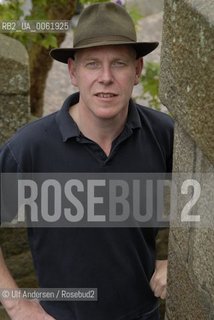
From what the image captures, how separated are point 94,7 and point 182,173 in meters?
1.11

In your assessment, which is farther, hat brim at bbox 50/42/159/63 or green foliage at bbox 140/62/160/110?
green foliage at bbox 140/62/160/110

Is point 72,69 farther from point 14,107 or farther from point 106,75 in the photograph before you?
point 14,107

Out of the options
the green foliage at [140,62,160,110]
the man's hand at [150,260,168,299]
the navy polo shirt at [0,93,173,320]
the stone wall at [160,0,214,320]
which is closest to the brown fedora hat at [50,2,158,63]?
the navy polo shirt at [0,93,173,320]

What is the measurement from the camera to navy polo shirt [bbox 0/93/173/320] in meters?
2.82

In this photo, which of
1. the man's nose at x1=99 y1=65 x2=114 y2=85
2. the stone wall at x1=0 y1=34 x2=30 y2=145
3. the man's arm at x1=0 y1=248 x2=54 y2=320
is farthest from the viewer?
the stone wall at x1=0 y1=34 x2=30 y2=145

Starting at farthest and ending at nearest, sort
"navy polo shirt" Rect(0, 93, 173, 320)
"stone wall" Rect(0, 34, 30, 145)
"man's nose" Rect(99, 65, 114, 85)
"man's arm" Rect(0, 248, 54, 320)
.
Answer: "stone wall" Rect(0, 34, 30, 145) → "man's arm" Rect(0, 248, 54, 320) → "navy polo shirt" Rect(0, 93, 173, 320) → "man's nose" Rect(99, 65, 114, 85)

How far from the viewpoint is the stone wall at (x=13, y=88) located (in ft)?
12.8

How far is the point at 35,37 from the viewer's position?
5258 millimetres

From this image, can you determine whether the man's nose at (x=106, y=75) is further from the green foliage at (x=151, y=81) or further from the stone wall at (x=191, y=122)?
the green foliage at (x=151, y=81)

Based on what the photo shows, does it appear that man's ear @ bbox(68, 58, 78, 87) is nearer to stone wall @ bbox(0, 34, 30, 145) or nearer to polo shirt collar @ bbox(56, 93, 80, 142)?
polo shirt collar @ bbox(56, 93, 80, 142)

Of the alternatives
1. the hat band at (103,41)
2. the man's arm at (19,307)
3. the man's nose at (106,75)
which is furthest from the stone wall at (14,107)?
the man's nose at (106,75)

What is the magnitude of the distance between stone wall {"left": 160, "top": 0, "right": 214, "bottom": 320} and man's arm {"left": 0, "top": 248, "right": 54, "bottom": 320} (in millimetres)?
964

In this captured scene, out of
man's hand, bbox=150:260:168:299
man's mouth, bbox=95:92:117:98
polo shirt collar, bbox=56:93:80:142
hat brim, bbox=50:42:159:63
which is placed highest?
hat brim, bbox=50:42:159:63

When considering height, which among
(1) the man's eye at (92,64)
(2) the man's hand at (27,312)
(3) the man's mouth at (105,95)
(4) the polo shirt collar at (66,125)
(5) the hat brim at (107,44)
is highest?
(5) the hat brim at (107,44)
